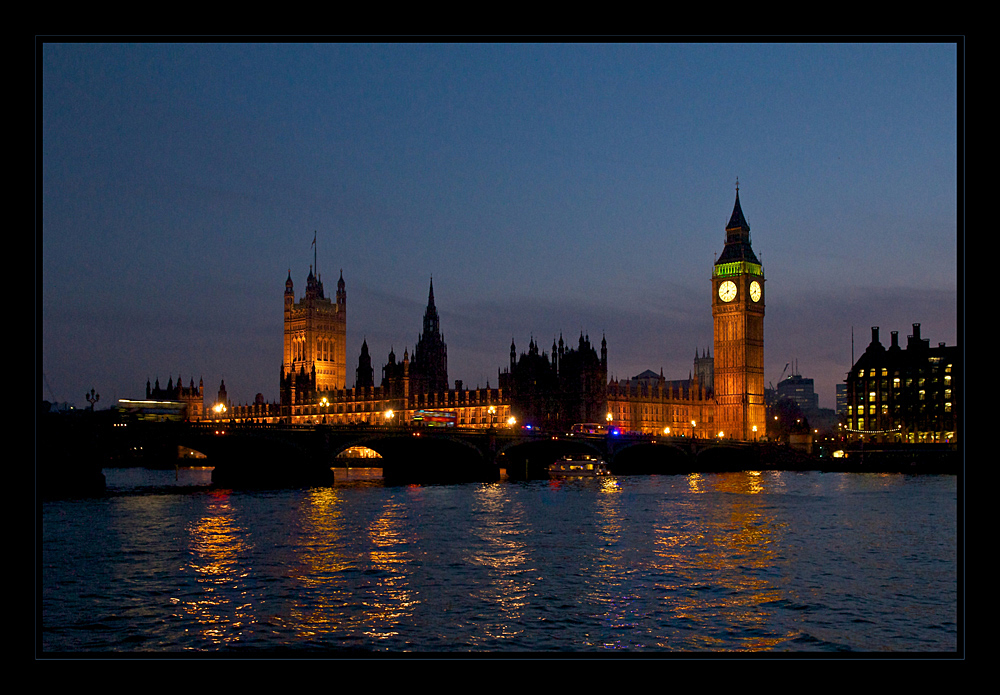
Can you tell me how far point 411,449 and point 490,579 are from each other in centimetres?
6283

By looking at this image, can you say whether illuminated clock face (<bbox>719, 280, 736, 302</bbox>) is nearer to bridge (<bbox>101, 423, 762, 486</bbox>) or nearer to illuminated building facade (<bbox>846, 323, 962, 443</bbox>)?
illuminated building facade (<bbox>846, 323, 962, 443</bbox>)

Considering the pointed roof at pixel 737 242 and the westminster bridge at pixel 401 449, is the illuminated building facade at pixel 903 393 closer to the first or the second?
the pointed roof at pixel 737 242

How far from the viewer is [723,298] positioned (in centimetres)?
16950

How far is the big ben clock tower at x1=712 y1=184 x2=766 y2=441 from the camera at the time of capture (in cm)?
16475

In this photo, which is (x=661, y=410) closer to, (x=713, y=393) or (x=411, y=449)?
(x=713, y=393)

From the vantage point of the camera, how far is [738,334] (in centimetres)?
16688

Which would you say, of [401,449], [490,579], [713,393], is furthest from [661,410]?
[490,579]

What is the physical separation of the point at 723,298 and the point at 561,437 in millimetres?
76335

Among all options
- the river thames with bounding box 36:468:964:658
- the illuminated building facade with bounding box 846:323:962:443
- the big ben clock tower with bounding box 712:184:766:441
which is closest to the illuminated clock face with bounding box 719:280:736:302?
the big ben clock tower with bounding box 712:184:766:441

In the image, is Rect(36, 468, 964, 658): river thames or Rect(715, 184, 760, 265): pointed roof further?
Rect(715, 184, 760, 265): pointed roof

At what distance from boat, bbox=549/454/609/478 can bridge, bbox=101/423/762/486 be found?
133 centimetres

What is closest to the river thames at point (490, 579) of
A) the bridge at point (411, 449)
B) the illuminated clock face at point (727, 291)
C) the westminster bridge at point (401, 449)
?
the westminster bridge at point (401, 449)
